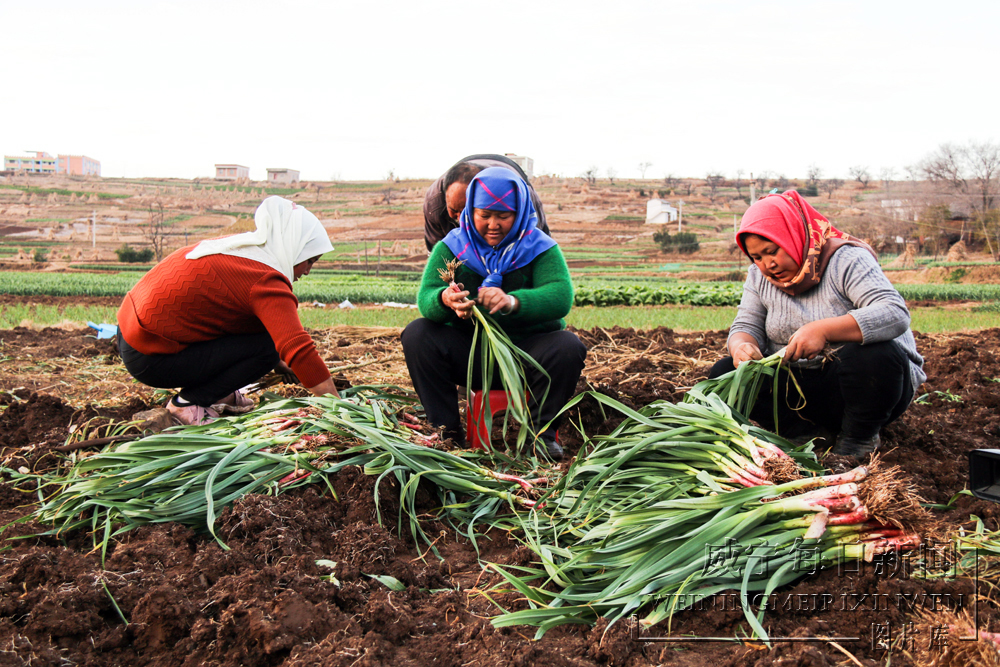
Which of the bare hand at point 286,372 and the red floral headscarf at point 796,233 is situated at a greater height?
the red floral headscarf at point 796,233

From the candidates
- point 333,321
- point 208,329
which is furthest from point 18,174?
point 208,329

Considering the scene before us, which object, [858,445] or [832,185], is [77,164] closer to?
[832,185]

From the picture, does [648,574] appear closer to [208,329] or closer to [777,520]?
[777,520]

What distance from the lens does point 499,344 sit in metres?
2.38

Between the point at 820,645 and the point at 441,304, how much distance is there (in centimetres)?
176

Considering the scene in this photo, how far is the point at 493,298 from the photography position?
2.52m

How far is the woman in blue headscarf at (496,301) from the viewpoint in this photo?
8.55 feet

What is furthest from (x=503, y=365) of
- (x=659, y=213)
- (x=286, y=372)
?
(x=659, y=213)

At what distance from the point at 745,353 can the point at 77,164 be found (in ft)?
242

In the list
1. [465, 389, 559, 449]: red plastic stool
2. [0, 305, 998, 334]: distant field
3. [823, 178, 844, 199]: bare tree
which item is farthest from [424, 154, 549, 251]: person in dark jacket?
[823, 178, 844, 199]: bare tree

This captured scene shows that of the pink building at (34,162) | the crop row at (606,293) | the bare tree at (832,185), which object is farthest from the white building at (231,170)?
the bare tree at (832,185)

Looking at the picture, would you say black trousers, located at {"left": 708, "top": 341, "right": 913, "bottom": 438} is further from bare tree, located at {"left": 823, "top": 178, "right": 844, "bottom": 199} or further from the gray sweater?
bare tree, located at {"left": 823, "top": 178, "right": 844, "bottom": 199}

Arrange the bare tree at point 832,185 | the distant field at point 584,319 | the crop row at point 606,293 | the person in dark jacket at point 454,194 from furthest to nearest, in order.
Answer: the bare tree at point 832,185 → the crop row at point 606,293 → the distant field at point 584,319 → the person in dark jacket at point 454,194

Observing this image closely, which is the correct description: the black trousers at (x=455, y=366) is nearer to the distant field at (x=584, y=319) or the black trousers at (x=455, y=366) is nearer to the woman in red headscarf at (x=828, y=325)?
the woman in red headscarf at (x=828, y=325)
